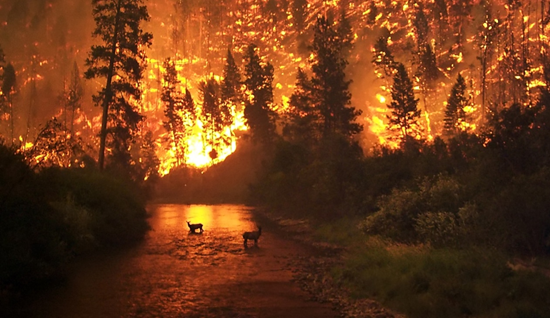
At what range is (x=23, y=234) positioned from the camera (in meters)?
14.3

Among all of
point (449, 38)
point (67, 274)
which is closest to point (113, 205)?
point (67, 274)

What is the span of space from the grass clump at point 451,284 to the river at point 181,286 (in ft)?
7.71

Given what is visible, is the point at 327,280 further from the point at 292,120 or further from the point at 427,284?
the point at 292,120

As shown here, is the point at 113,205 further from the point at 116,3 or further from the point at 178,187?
the point at 178,187

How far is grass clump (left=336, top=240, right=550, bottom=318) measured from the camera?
37.0ft

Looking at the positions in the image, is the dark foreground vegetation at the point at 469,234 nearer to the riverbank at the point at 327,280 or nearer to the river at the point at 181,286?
the riverbank at the point at 327,280

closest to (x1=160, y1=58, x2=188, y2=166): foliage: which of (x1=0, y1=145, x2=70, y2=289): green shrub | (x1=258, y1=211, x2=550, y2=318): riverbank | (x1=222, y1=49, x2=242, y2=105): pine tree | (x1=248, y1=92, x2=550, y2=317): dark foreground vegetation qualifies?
(x1=222, y1=49, x2=242, y2=105): pine tree

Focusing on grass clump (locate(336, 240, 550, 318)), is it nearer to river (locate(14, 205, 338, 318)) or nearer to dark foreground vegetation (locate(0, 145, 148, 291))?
river (locate(14, 205, 338, 318))

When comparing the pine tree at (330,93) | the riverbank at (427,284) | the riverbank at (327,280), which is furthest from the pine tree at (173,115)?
the riverbank at (427,284)

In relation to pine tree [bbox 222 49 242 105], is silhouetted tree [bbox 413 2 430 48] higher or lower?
higher

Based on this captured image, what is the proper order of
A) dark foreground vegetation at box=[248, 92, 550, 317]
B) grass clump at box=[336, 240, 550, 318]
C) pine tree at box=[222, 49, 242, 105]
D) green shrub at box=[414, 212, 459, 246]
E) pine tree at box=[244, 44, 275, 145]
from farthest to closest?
pine tree at box=[222, 49, 242, 105] < pine tree at box=[244, 44, 275, 145] < green shrub at box=[414, 212, 459, 246] < dark foreground vegetation at box=[248, 92, 550, 317] < grass clump at box=[336, 240, 550, 318]

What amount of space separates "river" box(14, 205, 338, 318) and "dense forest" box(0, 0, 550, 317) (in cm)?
169

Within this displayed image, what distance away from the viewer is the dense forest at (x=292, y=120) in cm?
1708

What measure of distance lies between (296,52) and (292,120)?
36.4 m
